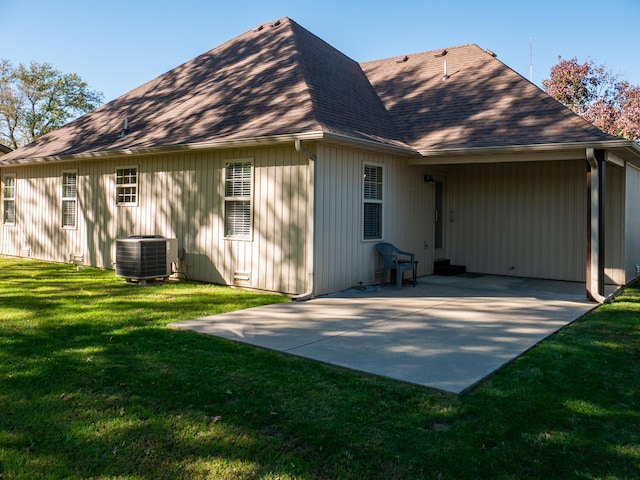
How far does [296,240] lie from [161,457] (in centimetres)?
531

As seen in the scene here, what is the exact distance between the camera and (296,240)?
7992 millimetres

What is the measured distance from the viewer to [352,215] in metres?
8.55

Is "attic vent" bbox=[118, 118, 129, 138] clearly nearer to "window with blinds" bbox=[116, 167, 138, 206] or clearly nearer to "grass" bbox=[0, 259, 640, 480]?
"window with blinds" bbox=[116, 167, 138, 206]

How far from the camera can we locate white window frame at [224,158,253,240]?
8.60m

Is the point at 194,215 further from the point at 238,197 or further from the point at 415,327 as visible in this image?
the point at 415,327

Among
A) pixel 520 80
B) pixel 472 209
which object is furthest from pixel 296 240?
pixel 520 80

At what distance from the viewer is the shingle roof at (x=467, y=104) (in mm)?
8688

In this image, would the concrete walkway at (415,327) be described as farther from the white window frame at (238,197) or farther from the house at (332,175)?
the white window frame at (238,197)

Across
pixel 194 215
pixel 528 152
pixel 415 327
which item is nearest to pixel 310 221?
pixel 415 327

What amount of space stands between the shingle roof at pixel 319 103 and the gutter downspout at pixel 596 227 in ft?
1.73

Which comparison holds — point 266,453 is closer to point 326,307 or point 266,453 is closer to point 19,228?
point 326,307

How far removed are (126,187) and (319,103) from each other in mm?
4455

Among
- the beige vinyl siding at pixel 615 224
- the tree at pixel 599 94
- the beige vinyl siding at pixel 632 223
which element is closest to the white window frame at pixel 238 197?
the beige vinyl siding at pixel 615 224

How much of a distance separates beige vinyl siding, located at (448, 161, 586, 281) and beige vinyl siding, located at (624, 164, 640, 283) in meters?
0.71
